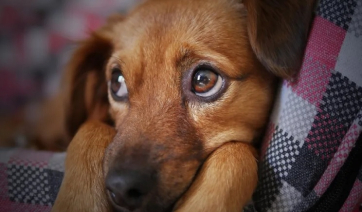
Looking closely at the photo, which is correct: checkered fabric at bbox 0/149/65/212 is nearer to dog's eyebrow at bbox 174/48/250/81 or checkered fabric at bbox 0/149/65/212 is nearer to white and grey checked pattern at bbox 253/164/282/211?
dog's eyebrow at bbox 174/48/250/81

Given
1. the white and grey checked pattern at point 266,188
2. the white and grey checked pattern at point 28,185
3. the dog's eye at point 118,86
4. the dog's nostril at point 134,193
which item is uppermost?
the dog's eye at point 118,86

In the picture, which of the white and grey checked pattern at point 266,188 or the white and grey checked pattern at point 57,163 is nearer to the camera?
the white and grey checked pattern at point 266,188

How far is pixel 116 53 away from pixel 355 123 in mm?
914

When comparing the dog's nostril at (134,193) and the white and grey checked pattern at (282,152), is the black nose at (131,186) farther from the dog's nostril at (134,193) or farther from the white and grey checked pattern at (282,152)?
the white and grey checked pattern at (282,152)

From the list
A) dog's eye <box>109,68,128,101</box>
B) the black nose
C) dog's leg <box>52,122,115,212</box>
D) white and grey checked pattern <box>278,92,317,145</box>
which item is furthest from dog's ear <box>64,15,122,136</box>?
white and grey checked pattern <box>278,92,317,145</box>

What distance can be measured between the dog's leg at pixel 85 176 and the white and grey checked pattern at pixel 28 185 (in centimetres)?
11

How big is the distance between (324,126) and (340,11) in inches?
13.9

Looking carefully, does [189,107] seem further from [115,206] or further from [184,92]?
[115,206]

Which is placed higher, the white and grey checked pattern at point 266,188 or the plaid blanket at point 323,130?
the plaid blanket at point 323,130

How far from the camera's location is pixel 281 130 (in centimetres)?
125

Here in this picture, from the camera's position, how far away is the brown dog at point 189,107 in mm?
1147

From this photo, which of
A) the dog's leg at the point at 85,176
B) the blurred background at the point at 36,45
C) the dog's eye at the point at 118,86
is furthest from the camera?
the blurred background at the point at 36,45

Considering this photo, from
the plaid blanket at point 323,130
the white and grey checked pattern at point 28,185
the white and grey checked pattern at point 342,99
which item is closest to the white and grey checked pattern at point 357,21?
the plaid blanket at point 323,130

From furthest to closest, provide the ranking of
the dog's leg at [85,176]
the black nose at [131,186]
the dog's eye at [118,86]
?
the dog's eye at [118,86] → the dog's leg at [85,176] → the black nose at [131,186]
